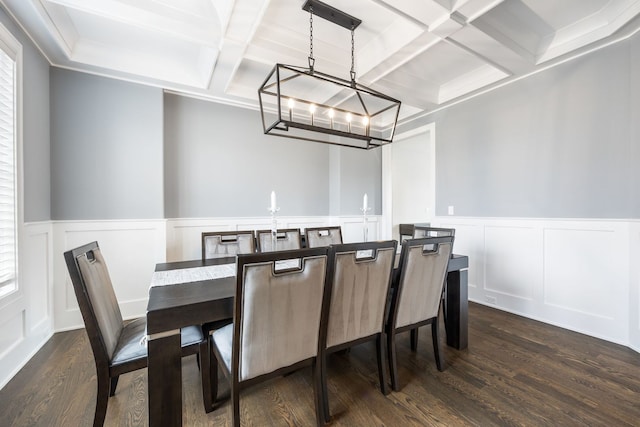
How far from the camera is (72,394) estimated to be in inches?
63.4

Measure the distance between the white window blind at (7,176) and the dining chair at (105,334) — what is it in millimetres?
933

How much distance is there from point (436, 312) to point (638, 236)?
1827mm

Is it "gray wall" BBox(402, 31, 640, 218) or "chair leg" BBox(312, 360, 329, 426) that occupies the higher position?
"gray wall" BBox(402, 31, 640, 218)

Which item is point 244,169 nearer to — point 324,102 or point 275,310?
point 324,102

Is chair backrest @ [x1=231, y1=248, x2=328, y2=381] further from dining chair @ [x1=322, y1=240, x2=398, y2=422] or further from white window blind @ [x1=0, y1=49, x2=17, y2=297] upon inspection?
white window blind @ [x1=0, y1=49, x2=17, y2=297]

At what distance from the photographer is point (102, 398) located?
124cm

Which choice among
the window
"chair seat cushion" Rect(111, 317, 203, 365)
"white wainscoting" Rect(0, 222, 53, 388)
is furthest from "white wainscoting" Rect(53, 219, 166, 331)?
"chair seat cushion" Rect(111, 317, 203, 365)

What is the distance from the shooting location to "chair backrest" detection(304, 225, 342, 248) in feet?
9.03

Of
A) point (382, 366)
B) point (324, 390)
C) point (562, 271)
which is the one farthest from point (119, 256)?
point (562, 271)

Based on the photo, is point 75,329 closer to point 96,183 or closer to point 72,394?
point 72,394

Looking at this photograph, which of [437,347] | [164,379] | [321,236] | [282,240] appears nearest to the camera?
[164,379]

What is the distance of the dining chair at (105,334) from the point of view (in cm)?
116

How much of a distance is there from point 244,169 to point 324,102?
1412 mm

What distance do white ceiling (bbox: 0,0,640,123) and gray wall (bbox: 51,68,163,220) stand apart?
187 mm
